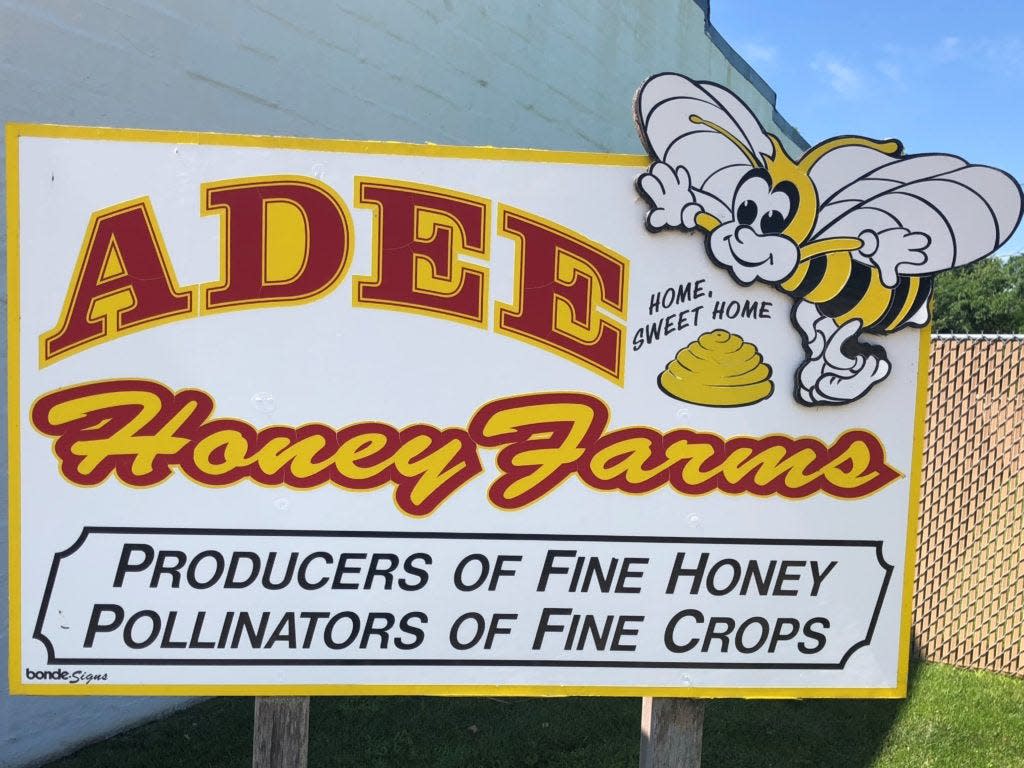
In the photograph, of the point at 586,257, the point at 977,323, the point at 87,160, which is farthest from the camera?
the point at 977,323

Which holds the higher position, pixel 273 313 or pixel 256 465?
pixel 273 313

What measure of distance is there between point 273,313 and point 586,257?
965 millimetres

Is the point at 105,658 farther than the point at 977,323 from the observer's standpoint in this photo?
No

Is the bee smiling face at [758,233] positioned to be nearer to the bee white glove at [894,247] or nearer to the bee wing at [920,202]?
the bee wing at [920,202]

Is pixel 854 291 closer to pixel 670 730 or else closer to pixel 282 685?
pixel 670 730

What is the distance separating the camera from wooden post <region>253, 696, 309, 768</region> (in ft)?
7.46

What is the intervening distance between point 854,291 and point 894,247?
0.58 ft

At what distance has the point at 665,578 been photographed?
2236 millimetres

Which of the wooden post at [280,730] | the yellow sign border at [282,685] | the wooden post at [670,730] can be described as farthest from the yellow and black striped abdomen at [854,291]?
the wooden post at [280,730]

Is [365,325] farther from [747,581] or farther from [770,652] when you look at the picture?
[770,652]

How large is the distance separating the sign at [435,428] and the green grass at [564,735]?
205 cm

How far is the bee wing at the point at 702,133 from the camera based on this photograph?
2121 millimetres

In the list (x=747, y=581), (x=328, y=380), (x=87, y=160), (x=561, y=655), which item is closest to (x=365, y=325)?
(x=328, y=380)

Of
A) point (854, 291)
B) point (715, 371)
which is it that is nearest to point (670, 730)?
point (715, 371)
